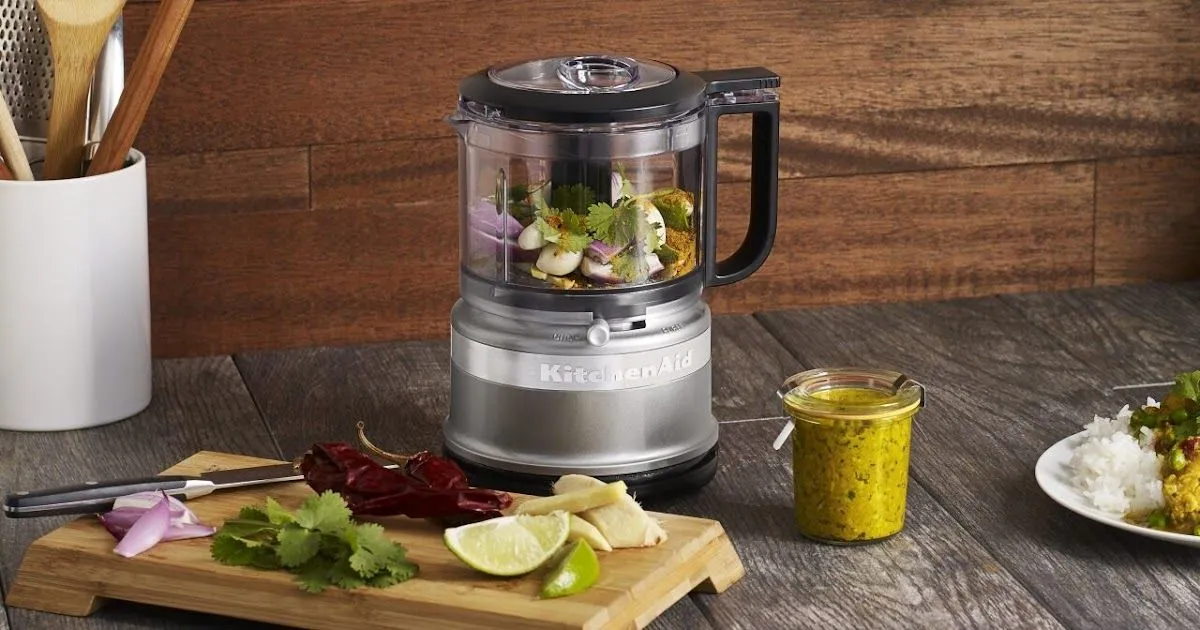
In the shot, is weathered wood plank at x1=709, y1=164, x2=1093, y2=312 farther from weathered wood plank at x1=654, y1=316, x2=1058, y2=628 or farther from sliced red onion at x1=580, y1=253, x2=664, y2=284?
sliced red onion at x1=580, y1=253, x2=664, y2=284

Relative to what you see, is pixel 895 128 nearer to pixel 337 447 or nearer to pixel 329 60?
pixel 329 60

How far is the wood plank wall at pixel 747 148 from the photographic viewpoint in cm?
158

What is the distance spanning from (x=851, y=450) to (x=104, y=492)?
1.54 ft

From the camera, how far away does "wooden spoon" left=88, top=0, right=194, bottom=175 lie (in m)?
1.33

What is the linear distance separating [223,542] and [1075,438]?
1.98ft

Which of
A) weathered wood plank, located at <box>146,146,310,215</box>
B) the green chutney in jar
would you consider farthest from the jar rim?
weathered wood plank, located at <box>146,146,310,215</box>

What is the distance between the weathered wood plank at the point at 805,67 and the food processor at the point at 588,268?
0.37 meters

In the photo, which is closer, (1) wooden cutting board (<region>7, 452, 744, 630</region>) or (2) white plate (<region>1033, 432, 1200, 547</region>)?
(1) wooden cutting board (<region>7, 452, 744, 630</region>)

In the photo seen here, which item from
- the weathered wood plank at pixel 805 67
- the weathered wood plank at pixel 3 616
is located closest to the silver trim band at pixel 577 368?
the weathered wood plank at pixel 3 616

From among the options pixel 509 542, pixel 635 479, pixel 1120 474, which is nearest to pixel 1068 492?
pixel 1120 474

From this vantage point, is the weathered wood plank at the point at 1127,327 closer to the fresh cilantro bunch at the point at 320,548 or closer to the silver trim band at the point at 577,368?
the silver trim band at the point at 577,368

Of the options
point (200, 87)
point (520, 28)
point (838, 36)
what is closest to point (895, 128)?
point (838, 36)

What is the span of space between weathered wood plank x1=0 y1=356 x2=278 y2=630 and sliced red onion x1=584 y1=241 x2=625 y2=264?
1.09 feet

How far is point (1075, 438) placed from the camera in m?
1.27
